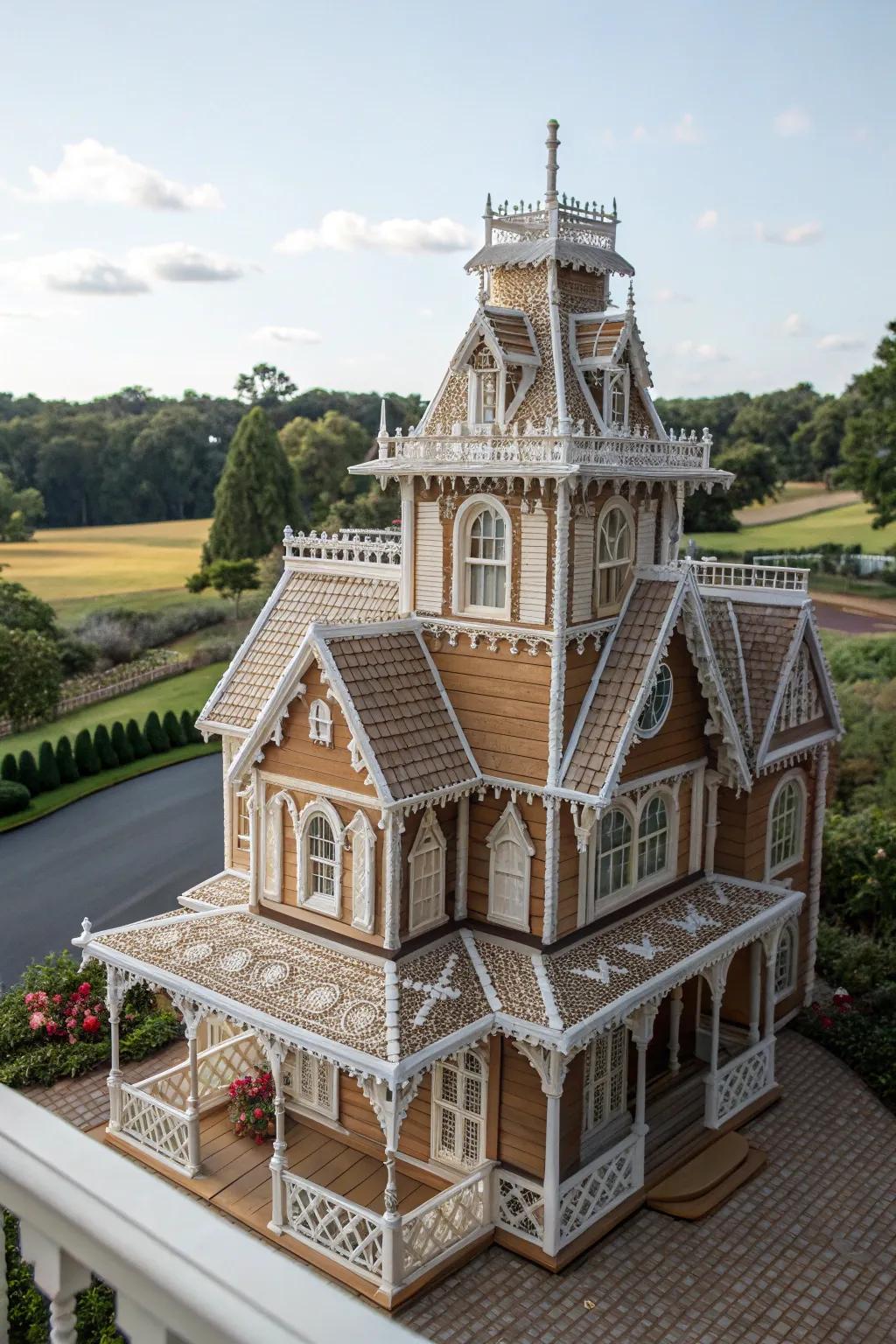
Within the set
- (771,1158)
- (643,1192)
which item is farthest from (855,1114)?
(643,1192)

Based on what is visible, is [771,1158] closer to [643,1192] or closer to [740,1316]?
[643,1192]

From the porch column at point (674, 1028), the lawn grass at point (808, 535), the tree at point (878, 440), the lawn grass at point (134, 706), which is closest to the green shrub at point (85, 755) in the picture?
the lawn grass at point (134, 706)

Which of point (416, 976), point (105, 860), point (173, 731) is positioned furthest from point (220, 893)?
point (173, 731)

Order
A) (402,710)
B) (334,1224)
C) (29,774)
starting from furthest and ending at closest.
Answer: (29,774) → (402,710) → (334,1224)

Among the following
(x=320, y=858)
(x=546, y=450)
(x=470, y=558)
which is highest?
(x=546, y=450)

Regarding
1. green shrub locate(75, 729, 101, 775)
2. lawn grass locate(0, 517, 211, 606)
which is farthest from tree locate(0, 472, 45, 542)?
green shrub locate(75, 729, 101, 775)

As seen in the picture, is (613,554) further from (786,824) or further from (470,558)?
(786,824)
